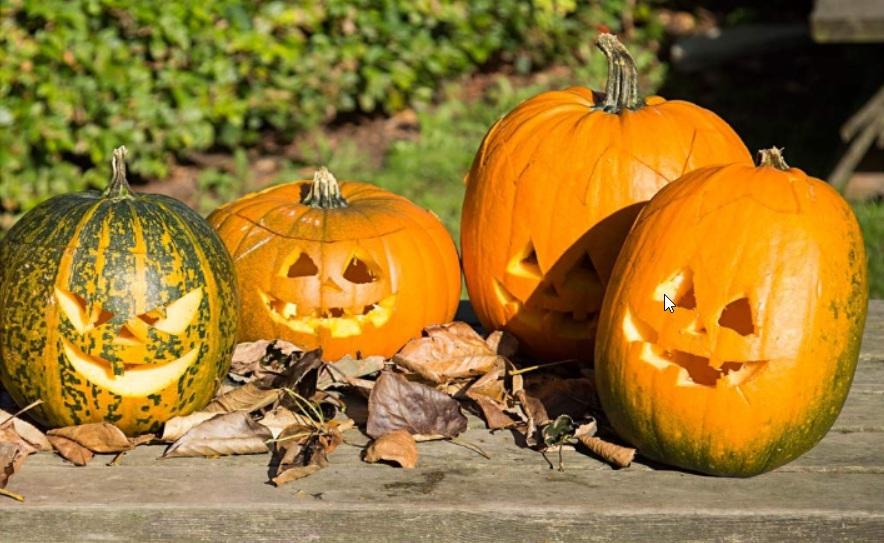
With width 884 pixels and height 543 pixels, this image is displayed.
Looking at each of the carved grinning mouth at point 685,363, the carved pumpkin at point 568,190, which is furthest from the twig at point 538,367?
the carved grinning mouth at point 685,363

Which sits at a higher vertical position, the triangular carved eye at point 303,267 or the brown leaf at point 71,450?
the triangular carved eye at point 303,267

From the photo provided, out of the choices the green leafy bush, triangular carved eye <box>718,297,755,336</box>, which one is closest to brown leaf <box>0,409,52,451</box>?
triangular carved eye <box>718,297,755,336</box>

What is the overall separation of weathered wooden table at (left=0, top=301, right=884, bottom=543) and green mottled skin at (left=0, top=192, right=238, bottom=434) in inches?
5.7

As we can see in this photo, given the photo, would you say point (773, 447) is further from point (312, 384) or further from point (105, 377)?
point (105, 377)

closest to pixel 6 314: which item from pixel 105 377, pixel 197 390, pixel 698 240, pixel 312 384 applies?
pixel 105 377

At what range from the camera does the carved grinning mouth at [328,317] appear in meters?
3.19

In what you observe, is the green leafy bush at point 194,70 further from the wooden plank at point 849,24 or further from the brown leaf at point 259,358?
the brown leaf at point 259,358

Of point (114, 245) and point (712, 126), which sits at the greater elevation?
point (712, 126)

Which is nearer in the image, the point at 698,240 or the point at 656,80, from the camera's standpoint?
the point at 698,240

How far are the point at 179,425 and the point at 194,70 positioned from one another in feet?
13.0

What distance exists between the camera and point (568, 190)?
3039 mm

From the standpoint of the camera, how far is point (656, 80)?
8.36 m

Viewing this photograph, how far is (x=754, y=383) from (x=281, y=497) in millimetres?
963

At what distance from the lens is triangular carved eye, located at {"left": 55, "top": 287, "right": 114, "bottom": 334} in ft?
8.70
